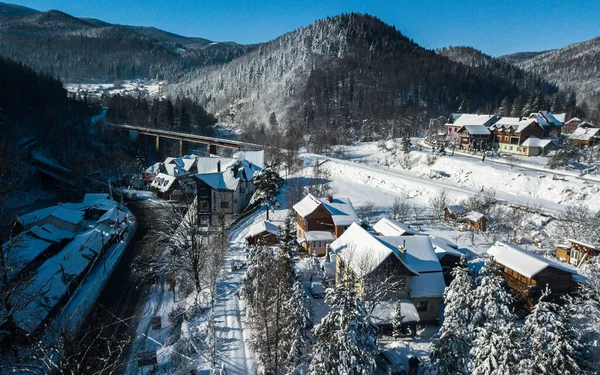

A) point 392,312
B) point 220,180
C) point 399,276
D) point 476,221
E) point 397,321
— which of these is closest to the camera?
point 397,321

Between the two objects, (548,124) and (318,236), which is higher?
(548,124)

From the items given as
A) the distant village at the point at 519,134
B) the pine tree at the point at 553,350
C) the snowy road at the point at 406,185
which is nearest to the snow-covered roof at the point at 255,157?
the snowy road at the point at 406,185

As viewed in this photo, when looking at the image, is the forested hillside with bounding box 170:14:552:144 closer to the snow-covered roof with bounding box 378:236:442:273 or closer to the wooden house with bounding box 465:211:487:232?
the wooden house with bounding box 465:211:487:232

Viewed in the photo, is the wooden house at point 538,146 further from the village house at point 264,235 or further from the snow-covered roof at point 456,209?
the village house at point 264,235

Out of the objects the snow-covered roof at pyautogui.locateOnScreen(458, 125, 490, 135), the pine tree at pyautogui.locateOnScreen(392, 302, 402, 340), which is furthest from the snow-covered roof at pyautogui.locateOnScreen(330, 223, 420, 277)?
the snow-covered roof at pyautogui.locateOnScreen(458, 125, 490, 135)

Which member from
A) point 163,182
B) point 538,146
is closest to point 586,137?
point 538,146

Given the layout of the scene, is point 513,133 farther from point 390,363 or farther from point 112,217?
point 112,217
